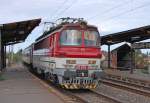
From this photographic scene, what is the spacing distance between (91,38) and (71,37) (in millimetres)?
930

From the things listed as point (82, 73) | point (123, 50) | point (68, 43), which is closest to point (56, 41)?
point (68, 43)

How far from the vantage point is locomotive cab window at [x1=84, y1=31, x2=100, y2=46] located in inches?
768

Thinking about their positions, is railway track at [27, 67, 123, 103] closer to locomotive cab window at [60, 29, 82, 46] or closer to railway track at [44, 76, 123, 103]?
railway track at [44, 76, 123, 103]

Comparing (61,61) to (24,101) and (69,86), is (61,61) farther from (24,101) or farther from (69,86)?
(24,101)

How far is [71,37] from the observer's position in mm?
19406

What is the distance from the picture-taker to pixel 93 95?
722 inches

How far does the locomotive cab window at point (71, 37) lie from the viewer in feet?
63.4

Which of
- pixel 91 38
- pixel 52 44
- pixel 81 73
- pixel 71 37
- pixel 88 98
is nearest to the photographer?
pixel 88 98

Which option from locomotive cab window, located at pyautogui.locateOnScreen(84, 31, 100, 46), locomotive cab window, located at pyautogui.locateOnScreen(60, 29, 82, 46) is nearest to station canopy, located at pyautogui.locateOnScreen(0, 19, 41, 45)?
locomotive cab window, located at pyautogui.locateOnScreen(60, 29, 82, 46)

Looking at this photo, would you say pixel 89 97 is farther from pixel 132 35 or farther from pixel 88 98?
pixel 132 35

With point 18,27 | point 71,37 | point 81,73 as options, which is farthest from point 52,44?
point 18,27

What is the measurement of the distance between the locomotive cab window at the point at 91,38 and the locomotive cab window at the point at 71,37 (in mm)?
288

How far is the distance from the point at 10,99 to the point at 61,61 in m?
3.76

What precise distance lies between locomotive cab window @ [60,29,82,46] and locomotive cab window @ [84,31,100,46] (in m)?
0.29
